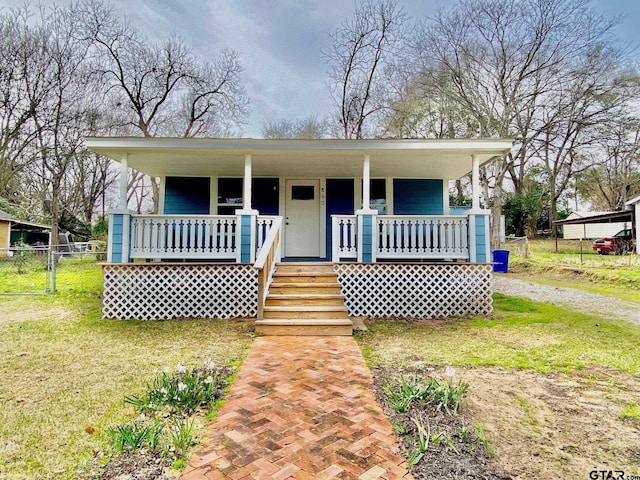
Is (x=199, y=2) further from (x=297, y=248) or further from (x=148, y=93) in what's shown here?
(x=297, y=248)

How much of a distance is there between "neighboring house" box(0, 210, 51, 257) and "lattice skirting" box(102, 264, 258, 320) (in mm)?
11540

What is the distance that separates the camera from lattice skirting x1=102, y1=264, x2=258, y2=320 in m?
6.36

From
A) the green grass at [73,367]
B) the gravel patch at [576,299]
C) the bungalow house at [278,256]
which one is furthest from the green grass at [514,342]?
the green grass at [73,367]

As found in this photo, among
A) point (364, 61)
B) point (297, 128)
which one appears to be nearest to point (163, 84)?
point (297, 128)

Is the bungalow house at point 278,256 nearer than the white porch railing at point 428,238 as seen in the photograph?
Yes

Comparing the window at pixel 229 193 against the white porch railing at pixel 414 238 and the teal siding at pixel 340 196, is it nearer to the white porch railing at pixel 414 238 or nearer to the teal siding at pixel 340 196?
the teal siding at pixel 340 196

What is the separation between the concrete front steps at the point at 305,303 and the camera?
5215 mm

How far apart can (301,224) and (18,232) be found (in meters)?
26.8

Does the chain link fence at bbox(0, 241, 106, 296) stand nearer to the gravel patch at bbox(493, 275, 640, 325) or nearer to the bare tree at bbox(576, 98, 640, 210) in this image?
the gravel patch at bbox(493, 275, 640, 325)

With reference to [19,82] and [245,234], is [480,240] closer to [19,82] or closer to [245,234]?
[245,234]

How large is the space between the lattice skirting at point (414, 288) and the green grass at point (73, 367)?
2122 mm

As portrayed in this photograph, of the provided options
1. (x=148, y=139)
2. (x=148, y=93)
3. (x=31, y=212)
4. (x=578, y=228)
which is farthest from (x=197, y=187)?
(x=578, y=228)

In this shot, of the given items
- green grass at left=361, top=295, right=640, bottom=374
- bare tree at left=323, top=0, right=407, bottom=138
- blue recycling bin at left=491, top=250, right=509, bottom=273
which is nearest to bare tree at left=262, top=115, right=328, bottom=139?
bare tree at left=323, top=0, right=407, bottom=138

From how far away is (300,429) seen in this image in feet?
8.13
